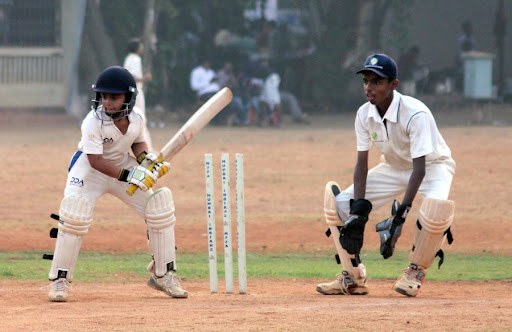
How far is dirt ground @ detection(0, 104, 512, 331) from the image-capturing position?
6.14 meters

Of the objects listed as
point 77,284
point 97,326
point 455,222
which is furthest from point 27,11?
point 97,326

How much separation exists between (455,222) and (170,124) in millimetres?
13388

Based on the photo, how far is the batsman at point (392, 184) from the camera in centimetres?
714

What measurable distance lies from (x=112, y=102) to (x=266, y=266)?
3.18 meters

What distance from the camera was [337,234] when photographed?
7.48 metres

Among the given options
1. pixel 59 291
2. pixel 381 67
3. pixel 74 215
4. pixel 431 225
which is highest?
pixel 381 67

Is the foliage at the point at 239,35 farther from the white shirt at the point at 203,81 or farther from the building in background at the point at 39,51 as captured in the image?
the white shirt at the point at 203,81

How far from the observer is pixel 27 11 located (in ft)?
81.6

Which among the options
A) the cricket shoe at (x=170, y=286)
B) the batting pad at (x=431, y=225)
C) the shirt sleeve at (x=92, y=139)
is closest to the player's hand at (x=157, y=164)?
the shirt sleeve at (x=92, y=139)

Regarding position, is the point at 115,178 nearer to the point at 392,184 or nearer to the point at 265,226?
the point at 392,184

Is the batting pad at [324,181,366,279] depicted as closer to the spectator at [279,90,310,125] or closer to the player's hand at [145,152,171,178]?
the player's hand at [145,152,171,178]

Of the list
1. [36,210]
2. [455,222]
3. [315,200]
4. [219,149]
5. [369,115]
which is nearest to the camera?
[369,115]

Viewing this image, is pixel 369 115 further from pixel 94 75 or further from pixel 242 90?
pixel 94 75

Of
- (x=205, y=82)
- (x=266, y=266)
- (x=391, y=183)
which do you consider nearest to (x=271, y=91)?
(x=205, y=82)
